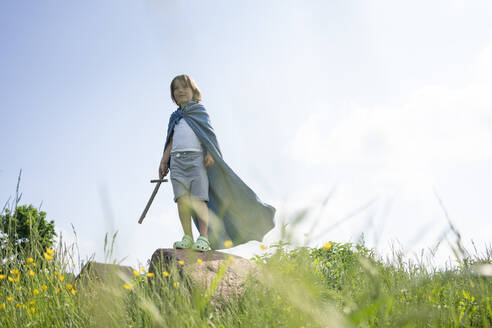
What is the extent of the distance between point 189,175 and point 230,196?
1.85 feet

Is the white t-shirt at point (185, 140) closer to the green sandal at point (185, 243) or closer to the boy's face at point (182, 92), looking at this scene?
the boy's face at point (182, 92)

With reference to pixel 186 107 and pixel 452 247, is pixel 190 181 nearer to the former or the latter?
pixel 186 107

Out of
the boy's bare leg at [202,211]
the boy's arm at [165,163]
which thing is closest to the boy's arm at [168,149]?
the boy's arm at [165,163]

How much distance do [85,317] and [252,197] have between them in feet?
8.29

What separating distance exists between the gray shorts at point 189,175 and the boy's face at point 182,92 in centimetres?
70

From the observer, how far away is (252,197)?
454 centimetres

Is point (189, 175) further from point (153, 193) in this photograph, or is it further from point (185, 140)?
point (153, 193)

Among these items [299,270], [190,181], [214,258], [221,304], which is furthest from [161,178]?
[299,270]

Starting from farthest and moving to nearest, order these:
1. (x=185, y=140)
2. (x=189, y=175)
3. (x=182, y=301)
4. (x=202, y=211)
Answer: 1. (x=185, y=140)
2. (x=189, y=175)
3. (x=202, y=211)
4. (x=182, y=301)

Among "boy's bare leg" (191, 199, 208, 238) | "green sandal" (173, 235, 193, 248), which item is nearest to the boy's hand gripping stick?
"boy's bare leg" (191, 199, 208, 238)

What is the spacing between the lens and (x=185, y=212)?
4117 millimetres

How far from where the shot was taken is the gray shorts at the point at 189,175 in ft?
13.8

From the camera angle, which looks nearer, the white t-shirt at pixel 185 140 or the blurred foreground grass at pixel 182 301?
the blurred foreground grass at pixel 182 301

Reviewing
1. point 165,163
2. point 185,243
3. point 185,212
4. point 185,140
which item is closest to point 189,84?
point 185,140
